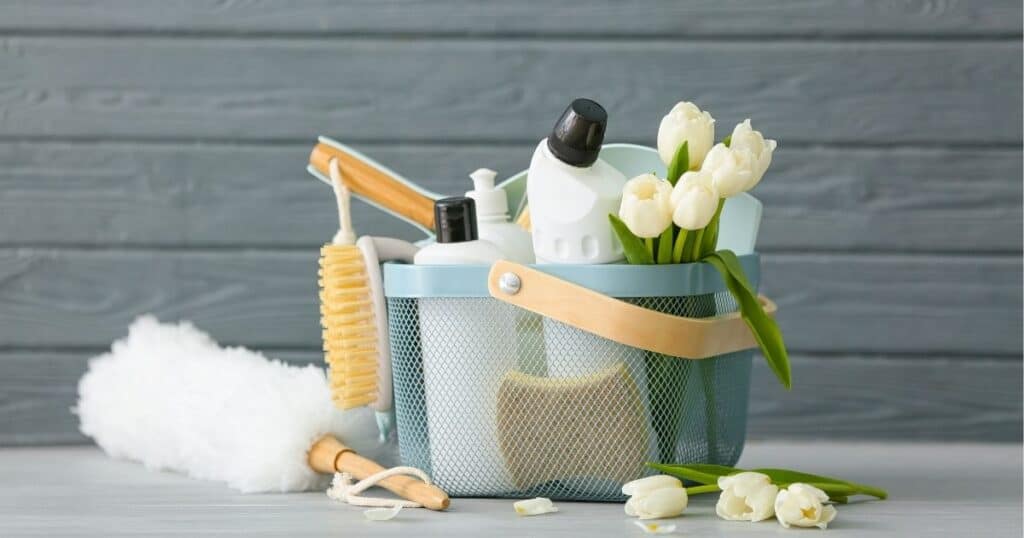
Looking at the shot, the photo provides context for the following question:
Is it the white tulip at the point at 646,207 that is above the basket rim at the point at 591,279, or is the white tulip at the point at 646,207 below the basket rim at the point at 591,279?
above

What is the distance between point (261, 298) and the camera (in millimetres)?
1306

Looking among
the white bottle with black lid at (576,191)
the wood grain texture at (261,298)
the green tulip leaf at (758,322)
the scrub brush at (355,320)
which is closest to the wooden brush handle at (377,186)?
the scrub brush at (355,320)

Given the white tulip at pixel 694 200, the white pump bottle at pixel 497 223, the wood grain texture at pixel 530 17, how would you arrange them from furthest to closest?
the wood grain texture at pixel 530 17, the white pump bottle at pixel 497 223, the white tulip at pixel 694 200

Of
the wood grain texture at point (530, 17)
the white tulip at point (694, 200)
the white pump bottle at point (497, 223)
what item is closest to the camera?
the white tulip at point (694, 200)

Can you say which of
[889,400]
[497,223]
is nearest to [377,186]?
[497,223]

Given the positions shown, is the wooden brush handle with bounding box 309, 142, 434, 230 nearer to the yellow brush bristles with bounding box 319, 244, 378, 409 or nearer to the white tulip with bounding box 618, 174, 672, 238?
the yellow brush bristles with bounding box 319, 244, 378, 409

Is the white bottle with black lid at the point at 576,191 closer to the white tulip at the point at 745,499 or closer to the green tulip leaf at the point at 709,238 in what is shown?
the green tulip leaf at the point at 709,238

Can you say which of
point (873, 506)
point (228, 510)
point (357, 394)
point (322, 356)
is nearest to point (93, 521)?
point (228, 510)

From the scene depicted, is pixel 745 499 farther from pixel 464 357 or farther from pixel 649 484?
pixel 464 357

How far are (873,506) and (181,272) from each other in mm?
781

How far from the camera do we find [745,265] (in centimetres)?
91

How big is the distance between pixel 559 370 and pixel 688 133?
7.7 inches

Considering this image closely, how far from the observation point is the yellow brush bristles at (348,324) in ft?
3.02

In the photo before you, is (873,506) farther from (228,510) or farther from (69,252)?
(69,252)
